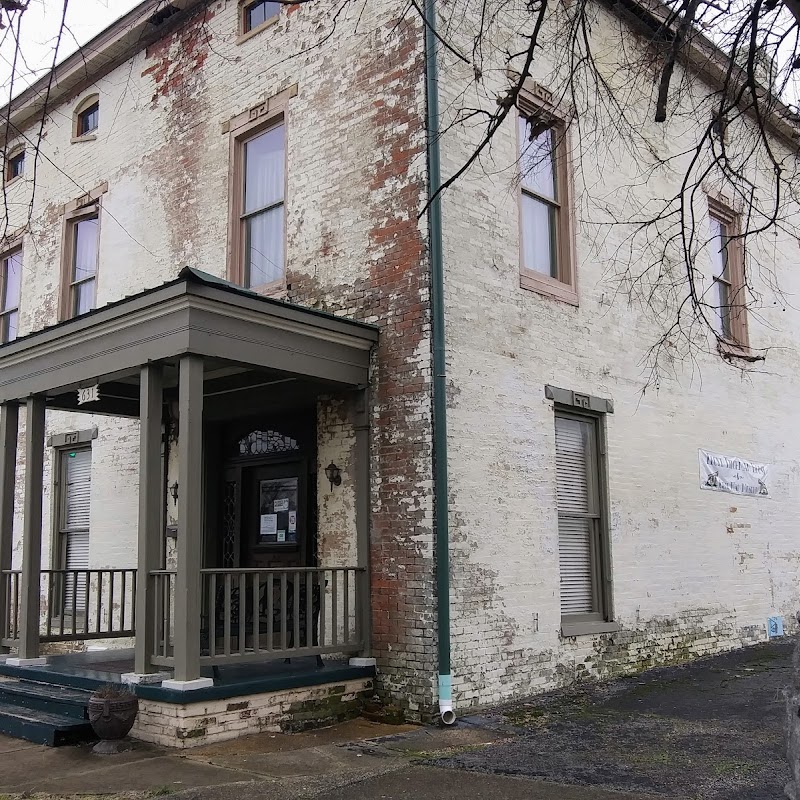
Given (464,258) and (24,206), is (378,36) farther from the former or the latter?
(24,206)

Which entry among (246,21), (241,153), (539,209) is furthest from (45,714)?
(246,21)

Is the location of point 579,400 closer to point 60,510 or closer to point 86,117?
point 60,510

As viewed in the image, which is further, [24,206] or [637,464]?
[24,206]

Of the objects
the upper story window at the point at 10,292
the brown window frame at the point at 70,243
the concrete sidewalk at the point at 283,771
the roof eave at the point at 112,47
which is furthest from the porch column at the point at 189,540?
the upper story window at the point at 10,292

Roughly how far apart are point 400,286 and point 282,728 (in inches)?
155

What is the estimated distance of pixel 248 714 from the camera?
7289 mm

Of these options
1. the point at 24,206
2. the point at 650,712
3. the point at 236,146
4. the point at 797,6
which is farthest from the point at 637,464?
the point at 24,206

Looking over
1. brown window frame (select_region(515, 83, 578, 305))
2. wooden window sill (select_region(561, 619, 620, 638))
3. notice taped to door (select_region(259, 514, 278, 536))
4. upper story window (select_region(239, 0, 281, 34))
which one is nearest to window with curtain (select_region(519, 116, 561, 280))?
brown window frame (select_region(515, 83, 578, 305))

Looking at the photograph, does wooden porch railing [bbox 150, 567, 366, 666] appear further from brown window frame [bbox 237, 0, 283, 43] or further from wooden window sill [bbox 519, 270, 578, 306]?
brown window frame [bbox 237, 0, 283, 43]

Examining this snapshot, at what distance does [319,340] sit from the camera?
823 centimetres

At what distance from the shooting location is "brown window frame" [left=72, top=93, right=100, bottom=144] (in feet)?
42.4

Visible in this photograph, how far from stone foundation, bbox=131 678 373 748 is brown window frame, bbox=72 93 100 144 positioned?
28.2ft

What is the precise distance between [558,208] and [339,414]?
346 cm

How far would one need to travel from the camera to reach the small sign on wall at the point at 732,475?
1172 centimetres
